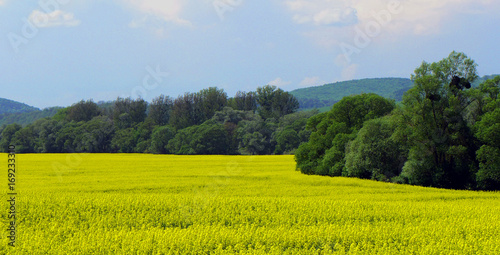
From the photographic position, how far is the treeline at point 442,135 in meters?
37.1

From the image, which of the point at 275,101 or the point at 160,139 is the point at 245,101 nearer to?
the point at 275,101

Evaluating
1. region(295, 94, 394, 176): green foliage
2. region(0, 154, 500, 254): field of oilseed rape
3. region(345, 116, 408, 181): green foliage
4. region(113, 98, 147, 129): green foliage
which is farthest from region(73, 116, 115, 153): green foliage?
region(345, 116, 408, 181): green foliage

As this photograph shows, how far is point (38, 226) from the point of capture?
1892 cm

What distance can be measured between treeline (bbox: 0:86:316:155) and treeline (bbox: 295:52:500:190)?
54796 mm

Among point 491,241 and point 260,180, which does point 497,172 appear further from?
point 491,241

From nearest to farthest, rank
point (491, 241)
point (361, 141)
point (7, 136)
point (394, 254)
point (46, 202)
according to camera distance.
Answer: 1. point (394, 254)
2. point (491, 241)
3. point (46, 202)
4. point (361, 141)
5. point (7, 136)

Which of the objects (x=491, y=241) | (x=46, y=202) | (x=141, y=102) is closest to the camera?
(x=491, y=241)

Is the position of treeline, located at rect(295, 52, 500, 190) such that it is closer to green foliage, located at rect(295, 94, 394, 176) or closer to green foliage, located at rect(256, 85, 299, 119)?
green foliage, located at rect(295, 94, 394, 176)

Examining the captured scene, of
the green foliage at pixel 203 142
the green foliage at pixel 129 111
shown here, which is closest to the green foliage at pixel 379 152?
the green foliage at pixel 203 142

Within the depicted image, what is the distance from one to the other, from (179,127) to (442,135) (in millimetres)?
94888

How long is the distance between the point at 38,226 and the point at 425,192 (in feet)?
92.0

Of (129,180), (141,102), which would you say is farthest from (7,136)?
(129,180)

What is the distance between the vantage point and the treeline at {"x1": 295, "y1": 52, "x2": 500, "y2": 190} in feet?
122

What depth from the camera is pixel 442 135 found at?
3872 centimetres
